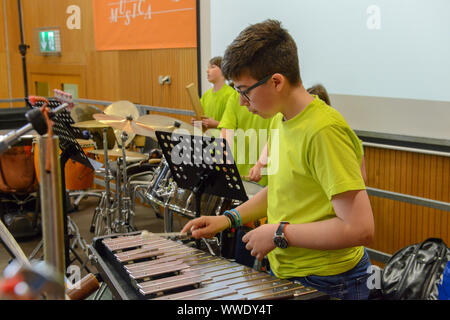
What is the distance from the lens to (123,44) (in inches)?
240

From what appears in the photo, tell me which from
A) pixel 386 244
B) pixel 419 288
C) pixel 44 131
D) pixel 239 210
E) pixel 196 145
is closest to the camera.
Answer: pixel 44 131

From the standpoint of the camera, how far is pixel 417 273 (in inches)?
70.0

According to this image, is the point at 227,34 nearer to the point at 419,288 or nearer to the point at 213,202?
the point at 213,202

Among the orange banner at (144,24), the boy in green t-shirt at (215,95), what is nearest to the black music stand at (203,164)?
the boy in green t-shirt at (215,95)

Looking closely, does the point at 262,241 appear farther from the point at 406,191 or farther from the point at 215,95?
the point at 215,95

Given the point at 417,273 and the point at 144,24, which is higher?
the point at 144,24

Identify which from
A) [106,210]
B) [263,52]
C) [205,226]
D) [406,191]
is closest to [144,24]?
[106,210]

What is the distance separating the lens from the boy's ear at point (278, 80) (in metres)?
1.52

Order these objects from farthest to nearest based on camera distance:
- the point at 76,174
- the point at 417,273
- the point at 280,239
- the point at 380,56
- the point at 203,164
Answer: the point at 76,174 < the point at 380,56 < the point at 203,164 < the point at 417,273 < the point at 280,239

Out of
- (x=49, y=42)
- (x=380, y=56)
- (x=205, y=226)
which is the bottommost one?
(x=205, y=226)

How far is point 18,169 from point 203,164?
3084mm

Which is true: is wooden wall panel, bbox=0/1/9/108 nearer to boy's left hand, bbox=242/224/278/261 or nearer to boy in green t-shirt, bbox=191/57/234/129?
boy in green t-shirt, bbox=191/57/234/129
